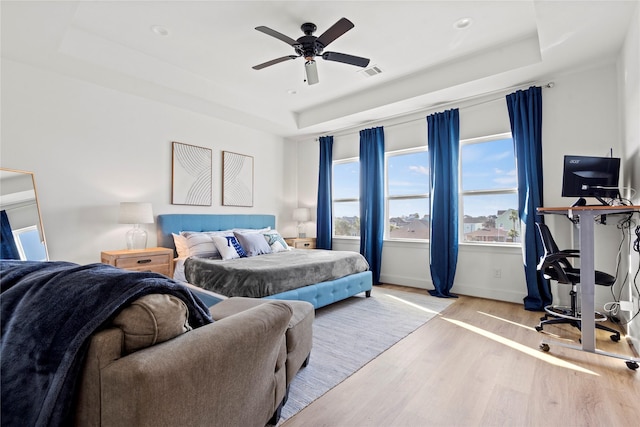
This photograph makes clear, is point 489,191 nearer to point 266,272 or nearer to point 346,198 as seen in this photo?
point 346,198

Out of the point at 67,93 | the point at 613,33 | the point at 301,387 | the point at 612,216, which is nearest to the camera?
the point at 301,387

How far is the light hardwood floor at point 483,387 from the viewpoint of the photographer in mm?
1697

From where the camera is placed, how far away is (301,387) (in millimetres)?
1996

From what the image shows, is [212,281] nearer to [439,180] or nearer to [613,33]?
[439,180]

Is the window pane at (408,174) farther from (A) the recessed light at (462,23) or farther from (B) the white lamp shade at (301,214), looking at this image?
(A) the recessed light at (462,23)

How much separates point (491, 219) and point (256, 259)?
10.5 feet

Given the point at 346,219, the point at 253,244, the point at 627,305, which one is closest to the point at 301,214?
the point at 346,219

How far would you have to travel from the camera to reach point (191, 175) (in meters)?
4.62

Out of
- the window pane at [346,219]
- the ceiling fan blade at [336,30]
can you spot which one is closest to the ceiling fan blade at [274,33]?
the ceiling fan blade at [336,30]

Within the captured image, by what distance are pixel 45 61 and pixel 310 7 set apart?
9.09ft

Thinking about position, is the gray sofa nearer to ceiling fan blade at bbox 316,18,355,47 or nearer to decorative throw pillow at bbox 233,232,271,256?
ceiling fan blade at bbox 316,18,355,47

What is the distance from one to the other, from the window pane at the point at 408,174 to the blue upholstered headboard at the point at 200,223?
234cm

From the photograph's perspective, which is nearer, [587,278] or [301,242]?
[587,278]

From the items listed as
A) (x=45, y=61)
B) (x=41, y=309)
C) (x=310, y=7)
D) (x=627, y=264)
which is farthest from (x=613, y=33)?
(x=45, y=61)
